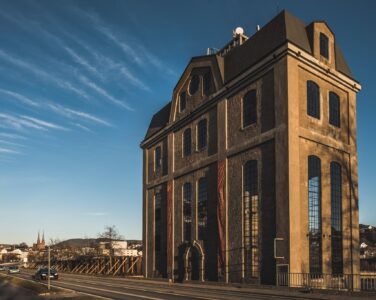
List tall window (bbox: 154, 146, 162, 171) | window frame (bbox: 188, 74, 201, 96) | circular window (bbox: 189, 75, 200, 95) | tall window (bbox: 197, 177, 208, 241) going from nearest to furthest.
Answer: tall window (bbox: 197, 177, 208, 241) < window frame (bbox: 188, 74, 201, 96) < circular window (bbox: 189, 75, 200, 95) < tall window (bbox: 154, 146, 162, 171)

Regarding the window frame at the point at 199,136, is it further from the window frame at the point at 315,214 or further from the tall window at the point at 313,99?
the window frame at the point at 315,214

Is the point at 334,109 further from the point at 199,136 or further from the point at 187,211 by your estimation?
the point at 187,211

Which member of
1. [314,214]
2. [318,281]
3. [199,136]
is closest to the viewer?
[318,281]

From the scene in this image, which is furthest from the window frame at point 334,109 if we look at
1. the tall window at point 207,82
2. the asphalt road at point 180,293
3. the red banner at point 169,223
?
the red banner at point 169,223

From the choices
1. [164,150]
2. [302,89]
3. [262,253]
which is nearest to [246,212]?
[262,253]

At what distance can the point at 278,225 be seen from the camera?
27891 mm

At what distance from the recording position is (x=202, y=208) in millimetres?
38344

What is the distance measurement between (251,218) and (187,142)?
12909 mm

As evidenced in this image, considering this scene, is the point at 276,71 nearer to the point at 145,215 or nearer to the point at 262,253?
the point at 262,253

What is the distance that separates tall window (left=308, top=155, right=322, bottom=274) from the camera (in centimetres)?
2867

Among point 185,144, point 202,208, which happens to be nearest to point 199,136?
point 185,144

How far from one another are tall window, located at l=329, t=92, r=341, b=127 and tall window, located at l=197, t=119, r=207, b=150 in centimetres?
1095

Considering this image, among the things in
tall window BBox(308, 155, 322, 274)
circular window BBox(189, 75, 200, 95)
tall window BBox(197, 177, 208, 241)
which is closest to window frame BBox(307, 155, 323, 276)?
tall window BBox(308, 155, 322, 274)

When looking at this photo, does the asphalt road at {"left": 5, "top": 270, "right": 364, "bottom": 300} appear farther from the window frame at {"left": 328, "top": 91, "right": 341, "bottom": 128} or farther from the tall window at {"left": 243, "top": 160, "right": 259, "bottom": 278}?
the window frame at {"left": 328, "top": 91, "right": 341, "bottom": 128}
